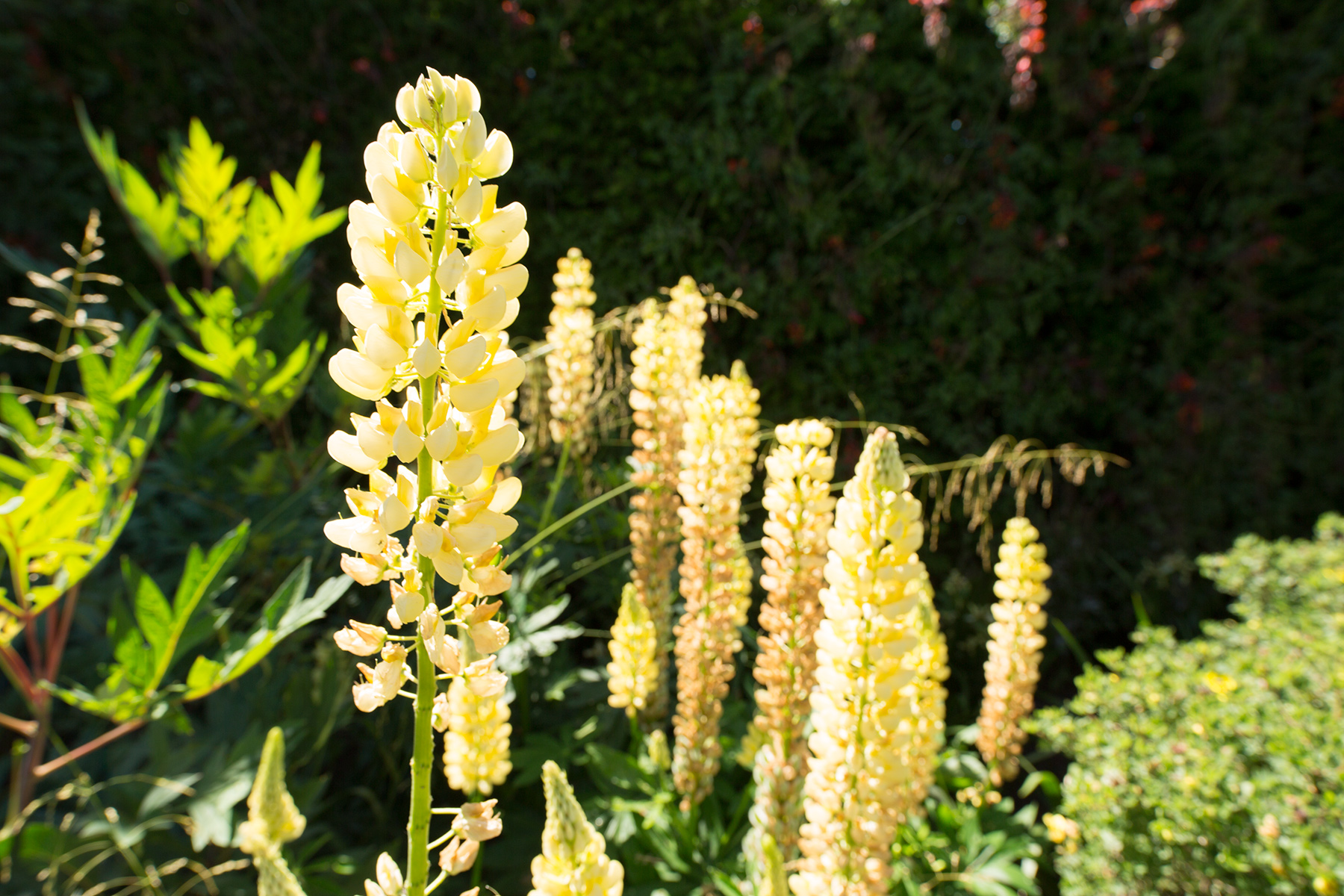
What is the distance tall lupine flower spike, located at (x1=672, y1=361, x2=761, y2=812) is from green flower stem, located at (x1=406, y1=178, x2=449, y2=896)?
95 cm

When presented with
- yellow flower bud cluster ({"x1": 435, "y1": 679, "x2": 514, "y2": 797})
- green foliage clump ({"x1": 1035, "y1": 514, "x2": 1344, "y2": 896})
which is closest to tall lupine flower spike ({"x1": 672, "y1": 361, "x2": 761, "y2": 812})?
yellow flower bud cluster ({"x1": 435, "y1": 679, "x2": 514, "y2": 797})

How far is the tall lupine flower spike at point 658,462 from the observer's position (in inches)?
71.9

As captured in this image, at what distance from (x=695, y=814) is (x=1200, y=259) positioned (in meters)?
4.12

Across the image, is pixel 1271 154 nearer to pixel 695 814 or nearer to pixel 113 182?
pixel 695 814

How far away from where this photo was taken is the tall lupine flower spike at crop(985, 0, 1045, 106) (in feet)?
11.5

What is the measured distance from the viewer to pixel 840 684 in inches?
45.0

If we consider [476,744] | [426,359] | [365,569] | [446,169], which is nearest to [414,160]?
[446,169]

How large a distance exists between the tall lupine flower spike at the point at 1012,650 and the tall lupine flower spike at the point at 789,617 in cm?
64

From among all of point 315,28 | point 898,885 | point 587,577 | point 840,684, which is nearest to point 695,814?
point 898,885

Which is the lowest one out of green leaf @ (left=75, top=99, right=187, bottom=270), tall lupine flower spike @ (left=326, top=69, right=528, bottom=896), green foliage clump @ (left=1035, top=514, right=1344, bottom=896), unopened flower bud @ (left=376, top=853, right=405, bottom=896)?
green foliage clump @ (left=1035, top=514, right=1344, bottom=896)

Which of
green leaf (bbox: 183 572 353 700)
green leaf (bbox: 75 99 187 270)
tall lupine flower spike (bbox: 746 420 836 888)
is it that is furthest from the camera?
green leaf (bbox: 75 99 187 270)

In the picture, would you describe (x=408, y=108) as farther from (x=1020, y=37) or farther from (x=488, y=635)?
(x=1020, y=37)

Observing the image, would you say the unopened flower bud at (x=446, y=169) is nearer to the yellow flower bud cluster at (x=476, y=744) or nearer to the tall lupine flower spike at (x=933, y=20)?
the yellow flower bud cluster at (x=476, y=744)

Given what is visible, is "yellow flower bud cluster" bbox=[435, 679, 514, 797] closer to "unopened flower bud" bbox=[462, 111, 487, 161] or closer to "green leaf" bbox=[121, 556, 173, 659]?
"green leaf" bbox=[121, 556, 173, 659]
